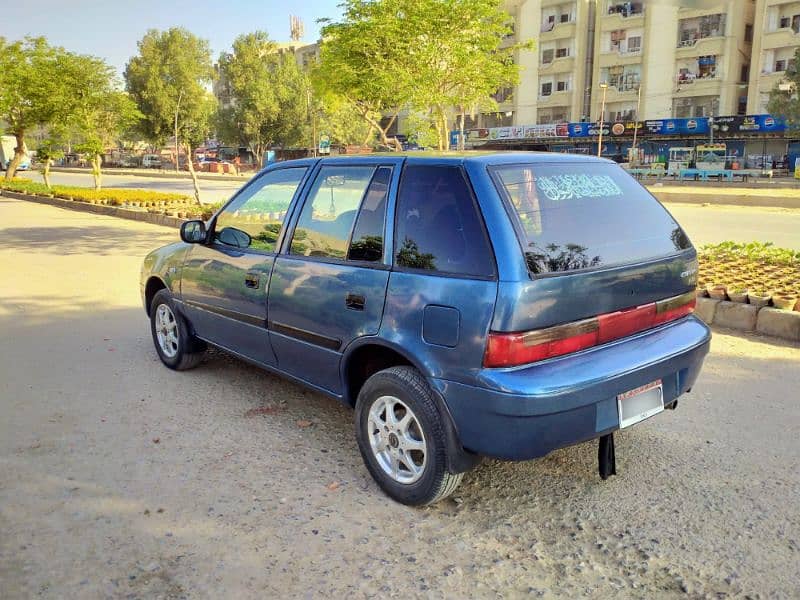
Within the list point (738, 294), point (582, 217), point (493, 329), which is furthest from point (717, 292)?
point (493, 329)

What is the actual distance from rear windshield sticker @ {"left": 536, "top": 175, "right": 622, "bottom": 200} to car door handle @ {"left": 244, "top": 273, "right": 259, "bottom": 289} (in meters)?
1.83

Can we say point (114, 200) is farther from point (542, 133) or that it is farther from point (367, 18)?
point (542, 133)

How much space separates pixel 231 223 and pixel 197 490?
1.93m

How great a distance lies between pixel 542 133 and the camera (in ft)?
176

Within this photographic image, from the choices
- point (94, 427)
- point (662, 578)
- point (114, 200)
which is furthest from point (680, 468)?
point (114, 200)

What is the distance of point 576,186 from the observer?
3.43 meters

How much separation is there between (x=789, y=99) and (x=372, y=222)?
42.8m

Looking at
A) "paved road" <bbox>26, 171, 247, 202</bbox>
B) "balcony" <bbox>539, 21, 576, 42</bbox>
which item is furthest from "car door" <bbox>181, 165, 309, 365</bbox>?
"balcony" <bbox>539, 21, 576, 42</bbox>

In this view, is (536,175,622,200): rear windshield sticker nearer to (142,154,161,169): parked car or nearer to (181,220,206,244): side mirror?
(181,220,206,244): side mirror

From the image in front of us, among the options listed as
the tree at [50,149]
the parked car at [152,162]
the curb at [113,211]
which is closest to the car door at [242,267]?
the curb at [113,211]

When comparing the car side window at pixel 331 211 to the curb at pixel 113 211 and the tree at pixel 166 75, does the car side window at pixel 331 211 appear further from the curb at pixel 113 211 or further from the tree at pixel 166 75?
the tree at pixel 166 75

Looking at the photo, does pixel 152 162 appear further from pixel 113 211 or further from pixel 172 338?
pixel 172 338

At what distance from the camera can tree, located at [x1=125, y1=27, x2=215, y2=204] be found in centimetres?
5538

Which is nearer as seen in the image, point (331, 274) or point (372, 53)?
point (331, 274)
